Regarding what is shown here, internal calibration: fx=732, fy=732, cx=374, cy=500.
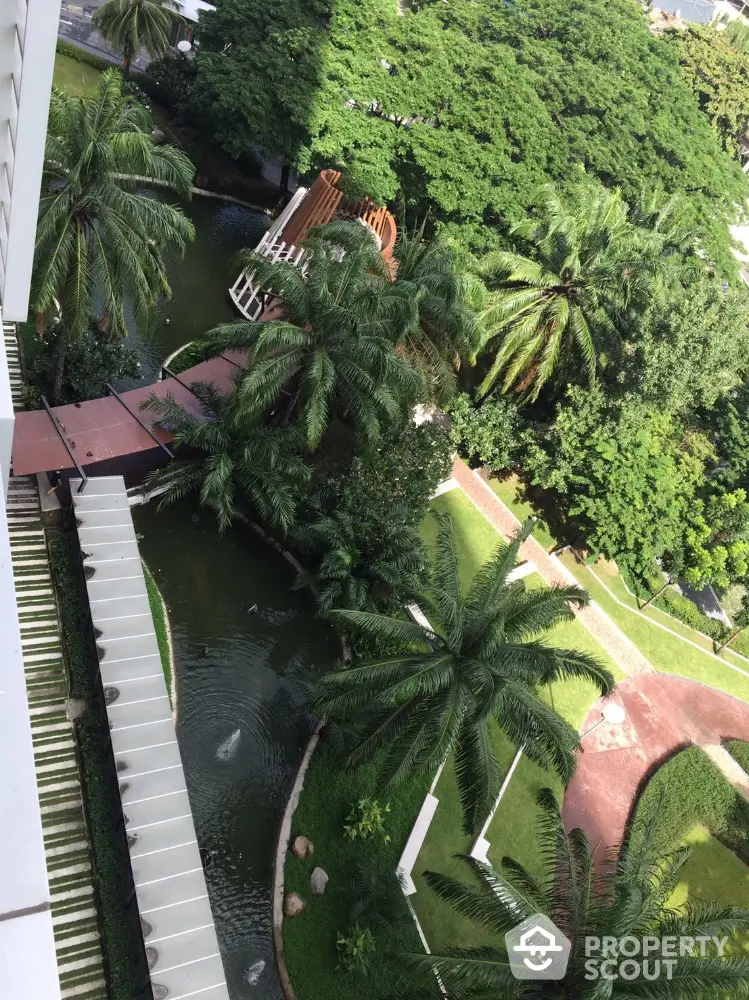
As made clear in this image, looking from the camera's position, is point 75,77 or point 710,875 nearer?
point 710,875

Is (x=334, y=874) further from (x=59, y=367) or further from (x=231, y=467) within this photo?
(x=59, y=367)

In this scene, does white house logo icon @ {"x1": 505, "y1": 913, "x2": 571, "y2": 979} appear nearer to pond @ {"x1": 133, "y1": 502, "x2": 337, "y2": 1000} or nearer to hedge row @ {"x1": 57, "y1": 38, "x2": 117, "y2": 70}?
pond @ {"x1": 133, "y1": 502, "x2": 337, "y2": 1000}

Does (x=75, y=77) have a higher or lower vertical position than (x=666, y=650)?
higher

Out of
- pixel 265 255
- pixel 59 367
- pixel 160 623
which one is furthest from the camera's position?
pixel 265 255

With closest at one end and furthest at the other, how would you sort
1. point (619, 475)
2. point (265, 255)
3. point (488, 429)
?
point (619, 475) → point (488, 429) → point (265, 255)

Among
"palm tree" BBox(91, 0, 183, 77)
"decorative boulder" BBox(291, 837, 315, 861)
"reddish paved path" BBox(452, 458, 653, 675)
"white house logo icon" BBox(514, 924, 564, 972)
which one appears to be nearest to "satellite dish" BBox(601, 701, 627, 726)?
"reddish paved path" BBox(452, 458, 653, 675)

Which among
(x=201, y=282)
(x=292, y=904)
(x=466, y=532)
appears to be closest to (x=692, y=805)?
(x=466, y=532)

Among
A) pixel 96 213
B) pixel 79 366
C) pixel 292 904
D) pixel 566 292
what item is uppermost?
pixel 566 292

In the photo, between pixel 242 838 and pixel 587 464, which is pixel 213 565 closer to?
pixel 242 838

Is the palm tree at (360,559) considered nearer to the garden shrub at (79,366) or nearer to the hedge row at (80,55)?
the garden shrub at (79,366)
